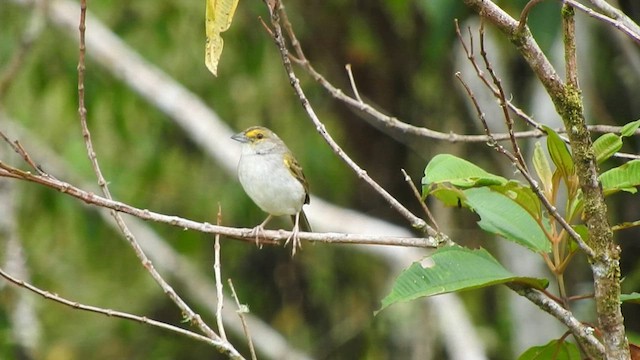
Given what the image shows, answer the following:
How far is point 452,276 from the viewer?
2.19m

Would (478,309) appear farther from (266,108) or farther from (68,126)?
(68,126)

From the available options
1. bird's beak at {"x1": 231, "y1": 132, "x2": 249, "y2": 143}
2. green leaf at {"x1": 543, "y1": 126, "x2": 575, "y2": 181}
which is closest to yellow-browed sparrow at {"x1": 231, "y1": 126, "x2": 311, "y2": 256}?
bird's beak at {"x1": 231, "y1": 132, "x2": 249, "y2": 143}

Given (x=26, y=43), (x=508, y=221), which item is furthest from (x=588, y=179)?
(x=26, y=43)

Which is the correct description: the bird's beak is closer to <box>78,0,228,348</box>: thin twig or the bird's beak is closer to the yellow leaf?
<box>78,0,228,348</box>: thin twig

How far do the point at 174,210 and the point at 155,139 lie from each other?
644 mm

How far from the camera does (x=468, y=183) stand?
2.22 metres

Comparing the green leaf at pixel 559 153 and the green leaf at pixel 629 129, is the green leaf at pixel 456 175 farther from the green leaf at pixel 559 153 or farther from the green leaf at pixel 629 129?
the green leaf at pixel 629 129

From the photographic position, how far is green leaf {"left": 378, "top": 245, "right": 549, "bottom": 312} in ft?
7.02

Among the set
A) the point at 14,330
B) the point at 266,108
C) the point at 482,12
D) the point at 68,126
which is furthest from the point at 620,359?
the point at 68,126

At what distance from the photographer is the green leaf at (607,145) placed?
2.15 meters

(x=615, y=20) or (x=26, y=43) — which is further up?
(x=26, y=43)

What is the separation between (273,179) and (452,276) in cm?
249

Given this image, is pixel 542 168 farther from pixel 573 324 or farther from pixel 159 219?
pixel 159 219

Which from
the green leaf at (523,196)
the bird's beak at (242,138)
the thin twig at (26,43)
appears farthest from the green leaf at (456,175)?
the thin twig at (26,43)
